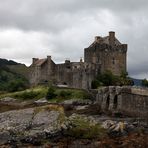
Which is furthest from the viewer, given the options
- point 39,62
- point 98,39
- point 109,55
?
point 39,62

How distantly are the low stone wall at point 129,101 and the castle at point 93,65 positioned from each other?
15.2 meters

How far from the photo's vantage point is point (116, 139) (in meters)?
53.2

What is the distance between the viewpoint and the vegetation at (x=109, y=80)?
8712 centimetres

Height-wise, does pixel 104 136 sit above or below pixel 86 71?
below

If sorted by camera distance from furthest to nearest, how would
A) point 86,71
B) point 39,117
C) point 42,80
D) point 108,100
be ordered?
point 42,80
point 86,71
point 108,100
point 39,117

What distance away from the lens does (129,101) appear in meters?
71.7

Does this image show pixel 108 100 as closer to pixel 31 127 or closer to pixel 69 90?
pixel 69 90

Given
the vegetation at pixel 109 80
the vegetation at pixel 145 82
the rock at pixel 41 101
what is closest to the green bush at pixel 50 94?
the rock at pixel 41 101

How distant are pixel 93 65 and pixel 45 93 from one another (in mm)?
9706

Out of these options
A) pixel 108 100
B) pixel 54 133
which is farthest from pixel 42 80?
pixel 54 133

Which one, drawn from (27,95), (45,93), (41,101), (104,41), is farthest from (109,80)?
(27,95)

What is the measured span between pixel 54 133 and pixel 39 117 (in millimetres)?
6294

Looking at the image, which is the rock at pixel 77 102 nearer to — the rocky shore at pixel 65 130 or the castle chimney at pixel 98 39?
the rocky shore at pixel 65 130

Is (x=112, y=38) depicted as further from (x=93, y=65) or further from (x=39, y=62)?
(x=39, y=62)
